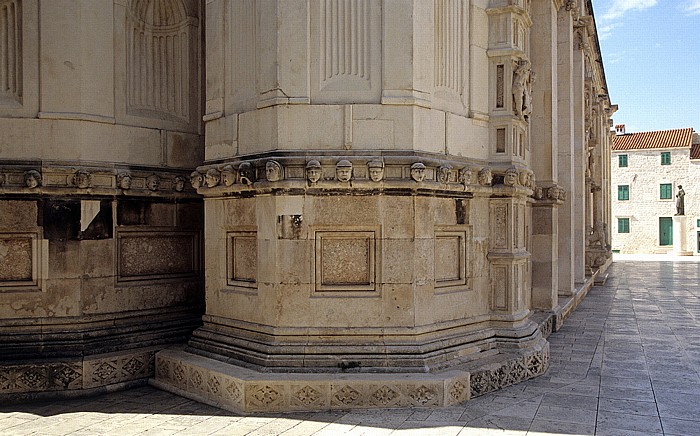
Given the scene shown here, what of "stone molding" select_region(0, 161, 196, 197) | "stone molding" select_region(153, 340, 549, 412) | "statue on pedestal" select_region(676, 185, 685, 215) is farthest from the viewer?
"statue on pedestal" select_region(676, 185, 685, 215)

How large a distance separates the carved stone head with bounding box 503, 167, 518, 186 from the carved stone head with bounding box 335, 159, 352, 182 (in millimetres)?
2060

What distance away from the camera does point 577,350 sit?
29.9 ft

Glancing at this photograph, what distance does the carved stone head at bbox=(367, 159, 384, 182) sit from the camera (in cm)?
634

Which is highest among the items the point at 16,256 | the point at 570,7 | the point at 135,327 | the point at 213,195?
the point at 570,7

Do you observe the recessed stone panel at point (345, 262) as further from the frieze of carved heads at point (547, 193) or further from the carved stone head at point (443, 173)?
the frieze of carved heads at point (547, 193)

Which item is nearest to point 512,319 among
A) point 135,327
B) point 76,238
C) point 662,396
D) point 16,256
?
point 662,396

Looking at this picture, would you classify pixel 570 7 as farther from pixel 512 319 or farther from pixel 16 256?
pixel 16 256

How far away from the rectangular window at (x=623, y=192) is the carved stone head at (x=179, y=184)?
46.8 m

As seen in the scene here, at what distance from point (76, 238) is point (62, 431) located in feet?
8.14

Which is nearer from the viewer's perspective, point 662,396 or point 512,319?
point 662,396

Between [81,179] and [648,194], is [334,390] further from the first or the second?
[648,194]

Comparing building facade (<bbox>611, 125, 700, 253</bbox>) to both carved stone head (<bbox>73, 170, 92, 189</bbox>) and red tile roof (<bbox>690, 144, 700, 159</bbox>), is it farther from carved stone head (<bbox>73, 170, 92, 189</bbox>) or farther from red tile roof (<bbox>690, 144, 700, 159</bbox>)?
carved stone head (<bbox>73, 170, 92, 189</bbox>)

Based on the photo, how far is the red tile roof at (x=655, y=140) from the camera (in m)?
47.3

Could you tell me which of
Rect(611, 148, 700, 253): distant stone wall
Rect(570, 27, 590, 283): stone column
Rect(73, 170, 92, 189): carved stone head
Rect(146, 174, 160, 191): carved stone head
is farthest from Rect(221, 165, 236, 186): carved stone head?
Rect(611, 148, 700, 253): distant stone wall
